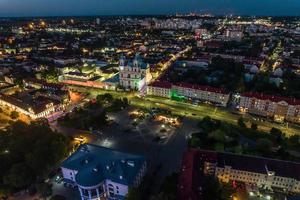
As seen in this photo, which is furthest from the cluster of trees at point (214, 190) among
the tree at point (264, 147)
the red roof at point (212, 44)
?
the red roof at point (212, 44)

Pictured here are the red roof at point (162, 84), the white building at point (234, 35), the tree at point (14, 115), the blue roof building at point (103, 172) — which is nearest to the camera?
the blue roof building at point (103, 172)

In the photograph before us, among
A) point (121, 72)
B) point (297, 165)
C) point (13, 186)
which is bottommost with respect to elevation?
point (13, 186)

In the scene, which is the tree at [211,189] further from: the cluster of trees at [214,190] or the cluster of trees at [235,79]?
the cluster of trees at [235,79]

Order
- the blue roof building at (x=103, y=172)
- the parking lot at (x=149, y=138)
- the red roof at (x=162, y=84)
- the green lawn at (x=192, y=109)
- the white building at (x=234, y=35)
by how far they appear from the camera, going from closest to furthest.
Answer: the blue roof building at (x=103, y=172)
the parking lot at (x=149, y=138)
the green lawn at (x=192, y=109)
the red roof at (x=162, y=84)
the white building at (x=234, y=35)

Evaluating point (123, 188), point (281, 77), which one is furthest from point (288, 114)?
point (123, 188)

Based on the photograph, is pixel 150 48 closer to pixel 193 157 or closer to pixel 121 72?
pixel 121 72

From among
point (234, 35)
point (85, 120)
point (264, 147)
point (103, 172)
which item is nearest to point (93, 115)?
point (85, 120)
